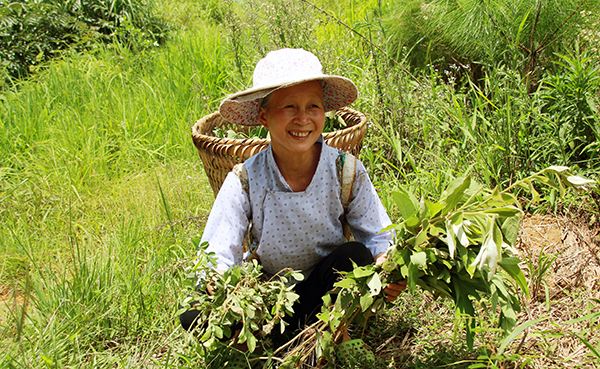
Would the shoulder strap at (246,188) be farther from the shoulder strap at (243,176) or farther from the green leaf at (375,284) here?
the green leaf at (375,284)

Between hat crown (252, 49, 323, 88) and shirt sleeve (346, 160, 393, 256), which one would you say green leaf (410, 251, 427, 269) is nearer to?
shirt sleeve (346, 160, 393, 256)

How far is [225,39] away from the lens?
5.34 metres

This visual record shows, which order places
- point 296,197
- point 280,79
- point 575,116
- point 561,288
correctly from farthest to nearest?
point 575,116 → point 561,288 → point 296,197 → point 280,79

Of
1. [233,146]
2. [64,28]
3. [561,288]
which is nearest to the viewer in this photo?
[561,288]

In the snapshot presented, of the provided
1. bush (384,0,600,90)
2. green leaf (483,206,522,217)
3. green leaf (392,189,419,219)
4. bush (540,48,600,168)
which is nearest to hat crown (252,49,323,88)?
green leaf (392,189,419,219)

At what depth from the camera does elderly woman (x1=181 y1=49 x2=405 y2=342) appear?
7.46ft

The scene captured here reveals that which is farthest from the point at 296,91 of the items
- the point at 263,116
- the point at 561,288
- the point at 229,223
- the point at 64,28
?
the point at 64,28

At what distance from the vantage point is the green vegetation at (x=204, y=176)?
2.50 m

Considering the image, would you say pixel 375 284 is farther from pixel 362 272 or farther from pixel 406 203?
pixel 406 203

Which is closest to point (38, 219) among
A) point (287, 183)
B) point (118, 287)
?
point (118, 287)

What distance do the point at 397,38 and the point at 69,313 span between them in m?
2.60

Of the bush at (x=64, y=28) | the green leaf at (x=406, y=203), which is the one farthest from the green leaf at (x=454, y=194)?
the bush at (x=64, y=28)

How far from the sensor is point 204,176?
12.7 feet

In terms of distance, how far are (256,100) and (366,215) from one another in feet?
1.68
